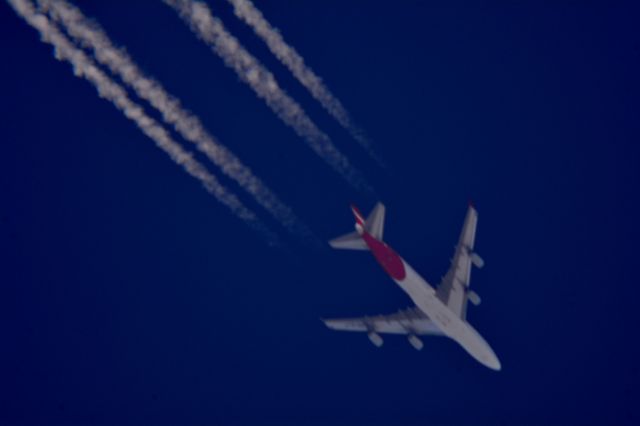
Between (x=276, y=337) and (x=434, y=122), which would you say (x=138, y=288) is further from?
(x=434, y=122)

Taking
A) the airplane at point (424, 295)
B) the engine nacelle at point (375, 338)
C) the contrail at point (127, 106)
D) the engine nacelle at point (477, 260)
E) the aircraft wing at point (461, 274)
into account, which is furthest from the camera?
the engine nacelle at point (375, 338)

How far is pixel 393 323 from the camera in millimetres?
37844

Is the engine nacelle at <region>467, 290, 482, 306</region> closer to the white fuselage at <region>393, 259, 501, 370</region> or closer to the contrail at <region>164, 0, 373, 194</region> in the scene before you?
the white fuselage at <region>393, 259, 501, 370</region>

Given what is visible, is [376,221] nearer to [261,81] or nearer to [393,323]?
[393,323]

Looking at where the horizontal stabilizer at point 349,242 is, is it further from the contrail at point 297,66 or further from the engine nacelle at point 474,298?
the engine nacelle at point 474,298

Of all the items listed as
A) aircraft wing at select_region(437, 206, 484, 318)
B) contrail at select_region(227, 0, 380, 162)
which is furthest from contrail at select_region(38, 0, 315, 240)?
aircraft wing at select_region(437, 206, 484, 318)

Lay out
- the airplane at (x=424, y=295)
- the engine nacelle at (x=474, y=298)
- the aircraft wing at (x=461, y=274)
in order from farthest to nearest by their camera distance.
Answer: the engine nacelle at (x=474, y=298), the aircraft wing at (x=461, y=274), the airplane at (x=424, y=295)

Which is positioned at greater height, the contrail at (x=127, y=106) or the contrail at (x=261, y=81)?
the contrail at (x=261, y=81)

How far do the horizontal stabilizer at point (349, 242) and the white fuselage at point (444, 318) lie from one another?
8.64 feet

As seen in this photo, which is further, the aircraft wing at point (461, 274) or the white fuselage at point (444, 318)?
the aircraft wing at point (461, 274)

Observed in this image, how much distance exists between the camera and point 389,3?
125ft

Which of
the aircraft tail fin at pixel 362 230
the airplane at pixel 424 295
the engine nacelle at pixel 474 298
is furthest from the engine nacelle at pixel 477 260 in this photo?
the aircraft tail fin at pixel 362 230

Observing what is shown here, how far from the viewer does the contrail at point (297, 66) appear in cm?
3534

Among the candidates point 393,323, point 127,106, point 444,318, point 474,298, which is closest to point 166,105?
point 127,106
